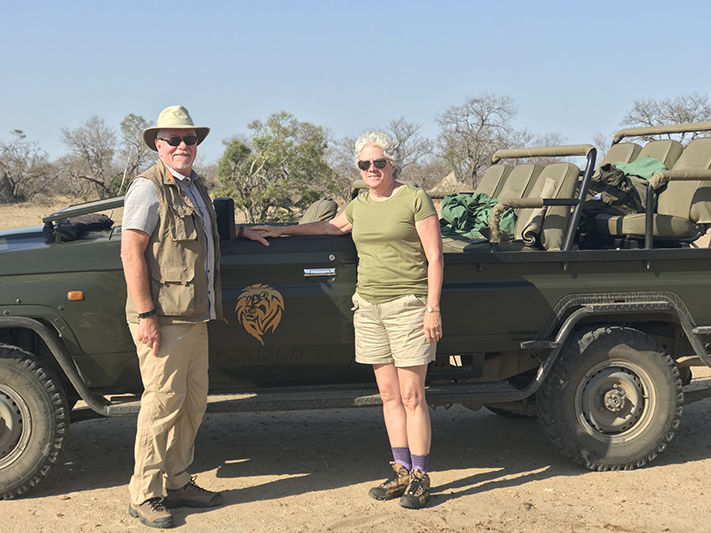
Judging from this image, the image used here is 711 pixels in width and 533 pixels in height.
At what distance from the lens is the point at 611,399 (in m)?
4.80

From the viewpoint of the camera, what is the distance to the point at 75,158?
39.1 metres

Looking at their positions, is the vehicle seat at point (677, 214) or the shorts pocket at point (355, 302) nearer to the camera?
the shorts pocket at point (355, 302)

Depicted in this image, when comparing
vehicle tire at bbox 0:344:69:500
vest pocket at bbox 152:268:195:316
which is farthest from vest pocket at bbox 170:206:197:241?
vehicle tire at bbox 0:344:69:500

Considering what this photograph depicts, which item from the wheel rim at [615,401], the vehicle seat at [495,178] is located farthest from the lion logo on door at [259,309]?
the vehicle seat at [495,178]

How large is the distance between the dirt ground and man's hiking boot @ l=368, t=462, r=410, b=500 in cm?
6

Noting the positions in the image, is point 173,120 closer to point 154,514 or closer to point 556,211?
point 154,514

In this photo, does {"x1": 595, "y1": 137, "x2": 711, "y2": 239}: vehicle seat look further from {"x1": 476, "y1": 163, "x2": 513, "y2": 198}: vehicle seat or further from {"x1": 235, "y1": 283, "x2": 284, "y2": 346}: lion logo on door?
{"x1": 235, "y1": 283, "x2": 284, "y2": 346}: lion logo on door

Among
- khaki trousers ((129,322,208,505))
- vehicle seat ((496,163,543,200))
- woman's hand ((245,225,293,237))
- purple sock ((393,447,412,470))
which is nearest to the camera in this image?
khaki trousers ((129,322,208,505))

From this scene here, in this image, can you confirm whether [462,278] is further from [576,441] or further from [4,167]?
[4,167]

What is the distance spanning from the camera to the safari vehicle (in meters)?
4.18

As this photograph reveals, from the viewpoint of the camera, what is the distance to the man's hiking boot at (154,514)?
392 centimetres

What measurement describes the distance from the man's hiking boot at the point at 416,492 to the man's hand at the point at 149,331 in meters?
1.59

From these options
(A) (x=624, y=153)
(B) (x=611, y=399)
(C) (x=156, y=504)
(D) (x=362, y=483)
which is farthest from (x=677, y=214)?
(C) (x=156, y=504)

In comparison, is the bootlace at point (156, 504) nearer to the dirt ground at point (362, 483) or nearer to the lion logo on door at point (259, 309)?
the dirt ground at point (362, 483)
